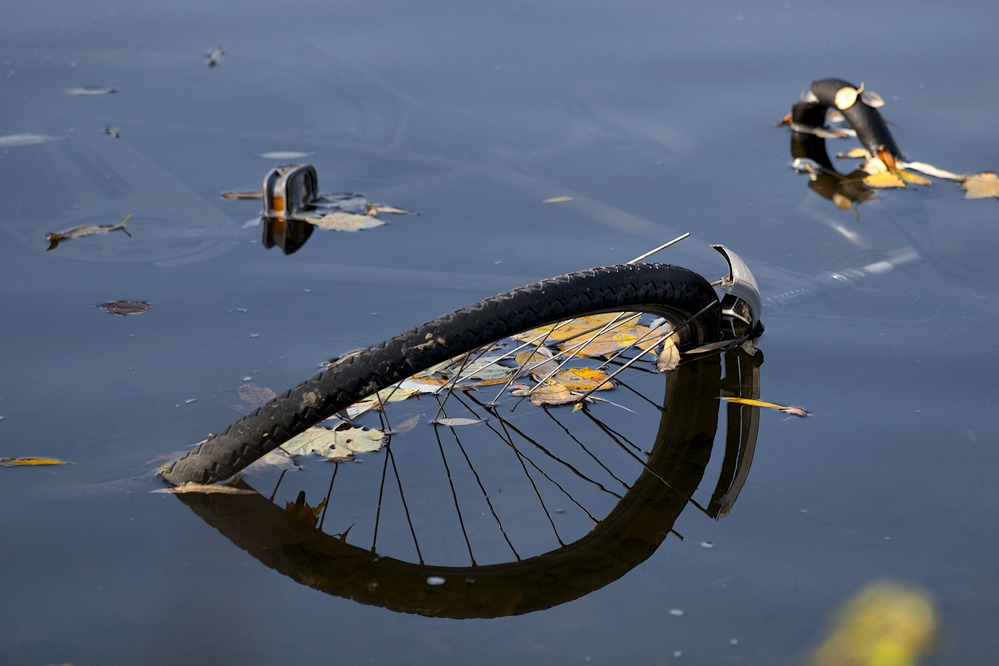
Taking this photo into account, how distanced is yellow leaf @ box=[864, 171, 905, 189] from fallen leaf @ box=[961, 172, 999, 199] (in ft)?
0.78

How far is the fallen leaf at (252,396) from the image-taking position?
2.13m

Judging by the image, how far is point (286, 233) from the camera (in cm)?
311

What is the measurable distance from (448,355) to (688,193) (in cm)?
201

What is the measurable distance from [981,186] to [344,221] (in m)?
2.50

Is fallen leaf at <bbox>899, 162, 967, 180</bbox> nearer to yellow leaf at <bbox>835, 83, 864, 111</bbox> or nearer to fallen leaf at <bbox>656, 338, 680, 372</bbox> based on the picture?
yellow leaf at <bbox>835, 83, 864, 111</bbox>

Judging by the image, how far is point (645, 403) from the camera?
2.17 m

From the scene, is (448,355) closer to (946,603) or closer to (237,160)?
(946,603)

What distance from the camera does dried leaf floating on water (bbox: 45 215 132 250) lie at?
3011 millimetres

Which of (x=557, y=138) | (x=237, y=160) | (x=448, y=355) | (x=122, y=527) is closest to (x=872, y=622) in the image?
(x=448, y=355)

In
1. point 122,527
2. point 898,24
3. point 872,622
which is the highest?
point 898,24

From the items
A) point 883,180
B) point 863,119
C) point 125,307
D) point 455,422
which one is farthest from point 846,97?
point 125,307

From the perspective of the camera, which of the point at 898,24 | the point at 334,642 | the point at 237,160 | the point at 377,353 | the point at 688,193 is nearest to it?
the point at 334,642

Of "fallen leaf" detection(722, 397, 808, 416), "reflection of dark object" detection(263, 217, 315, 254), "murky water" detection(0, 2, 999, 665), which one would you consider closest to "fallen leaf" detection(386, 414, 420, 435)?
"murky water" detection(0, 2, 999, 665)

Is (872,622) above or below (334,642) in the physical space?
above
